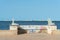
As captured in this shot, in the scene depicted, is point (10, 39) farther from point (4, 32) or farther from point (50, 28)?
point (50, 28)

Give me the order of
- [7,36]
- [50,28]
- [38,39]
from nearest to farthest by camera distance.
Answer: [38,39] < [7,36] < [50,28]

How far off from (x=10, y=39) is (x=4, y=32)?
7.26ft

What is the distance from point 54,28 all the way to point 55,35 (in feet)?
3.23

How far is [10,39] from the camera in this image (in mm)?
16672

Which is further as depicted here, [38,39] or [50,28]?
[50,28]

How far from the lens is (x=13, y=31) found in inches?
748

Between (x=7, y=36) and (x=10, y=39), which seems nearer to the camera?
(x=10, y=39)

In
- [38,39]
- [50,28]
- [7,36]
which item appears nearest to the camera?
[38,39]

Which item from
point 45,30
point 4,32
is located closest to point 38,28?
point 45,30

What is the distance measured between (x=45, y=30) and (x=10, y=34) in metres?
3.53

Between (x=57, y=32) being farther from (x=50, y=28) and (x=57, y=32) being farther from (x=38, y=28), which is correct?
(x=38, y=28)

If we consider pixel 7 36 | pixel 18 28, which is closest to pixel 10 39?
pixel 7 36

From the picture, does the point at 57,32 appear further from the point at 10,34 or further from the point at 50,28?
the point at 10,34

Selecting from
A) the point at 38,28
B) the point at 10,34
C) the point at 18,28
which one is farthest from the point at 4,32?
the point at 38,28
